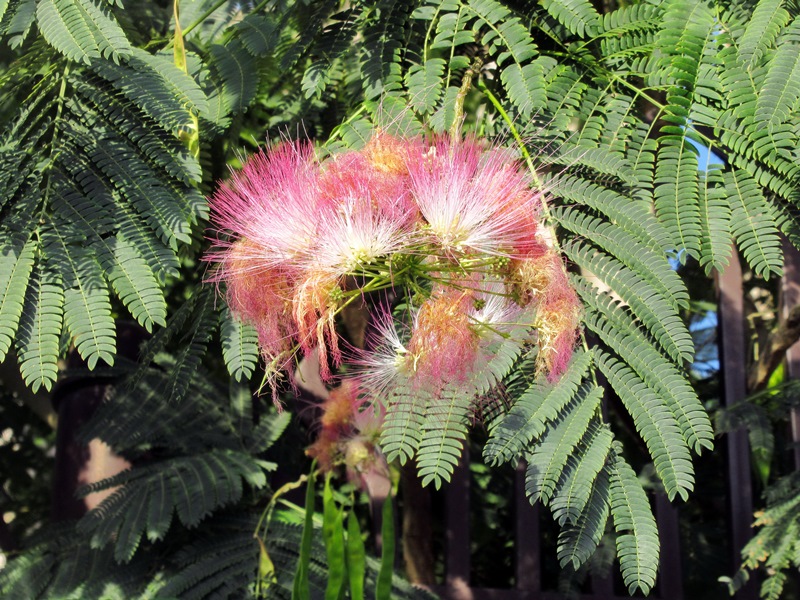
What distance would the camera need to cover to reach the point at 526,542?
12.8 ft

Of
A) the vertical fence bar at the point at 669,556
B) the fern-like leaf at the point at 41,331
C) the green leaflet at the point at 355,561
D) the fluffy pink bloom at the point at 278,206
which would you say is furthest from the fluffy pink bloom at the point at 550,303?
the vertical fence bar at the point at 669,556

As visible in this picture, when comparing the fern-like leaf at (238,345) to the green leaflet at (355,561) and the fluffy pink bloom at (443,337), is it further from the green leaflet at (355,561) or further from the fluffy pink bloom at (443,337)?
the green leaflet at (355,561)

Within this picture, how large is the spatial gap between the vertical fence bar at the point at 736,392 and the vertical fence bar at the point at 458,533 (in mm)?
1025

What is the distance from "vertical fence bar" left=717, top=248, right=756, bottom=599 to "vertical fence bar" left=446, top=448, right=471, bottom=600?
1025mm

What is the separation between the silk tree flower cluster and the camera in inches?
67.7

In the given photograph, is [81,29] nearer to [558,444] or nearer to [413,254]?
[413,254]

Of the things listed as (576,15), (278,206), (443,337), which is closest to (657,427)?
(443,337)

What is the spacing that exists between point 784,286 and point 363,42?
7.39ft

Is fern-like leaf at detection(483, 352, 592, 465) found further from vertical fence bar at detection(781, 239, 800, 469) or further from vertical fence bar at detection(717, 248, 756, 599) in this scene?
vertical fence bar at detection(781, 239, 800, 469)

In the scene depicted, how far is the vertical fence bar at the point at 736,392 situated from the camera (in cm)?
377

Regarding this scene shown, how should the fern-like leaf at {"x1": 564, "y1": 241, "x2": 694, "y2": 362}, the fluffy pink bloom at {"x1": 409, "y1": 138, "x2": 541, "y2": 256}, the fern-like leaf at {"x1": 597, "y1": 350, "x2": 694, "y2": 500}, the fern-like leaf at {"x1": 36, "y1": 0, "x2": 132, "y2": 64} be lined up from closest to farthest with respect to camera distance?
the fluffy pink bloom at {"x1": 409, "y1": 138, "x2": 541, "y2": 256} < the fern-like leaf at {"x1": 597, "y1": 350, "x2": 694, "y2": 500} < the fern-like leaf at {"x1": 564, "y1": 241, "x2": 694, "y2": 362} < the fern-like leaf at {"x1": 36, "y1": 0, "x2": 132, "y2": 64}

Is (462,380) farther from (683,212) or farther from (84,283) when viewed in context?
(84,283)

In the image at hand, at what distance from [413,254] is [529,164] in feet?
1.28

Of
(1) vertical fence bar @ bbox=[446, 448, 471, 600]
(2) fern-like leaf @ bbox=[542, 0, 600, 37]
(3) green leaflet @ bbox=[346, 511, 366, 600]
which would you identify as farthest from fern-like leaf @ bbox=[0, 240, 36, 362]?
(1) vertical fence bar @ bbox=[446, 448, 471, 600]
